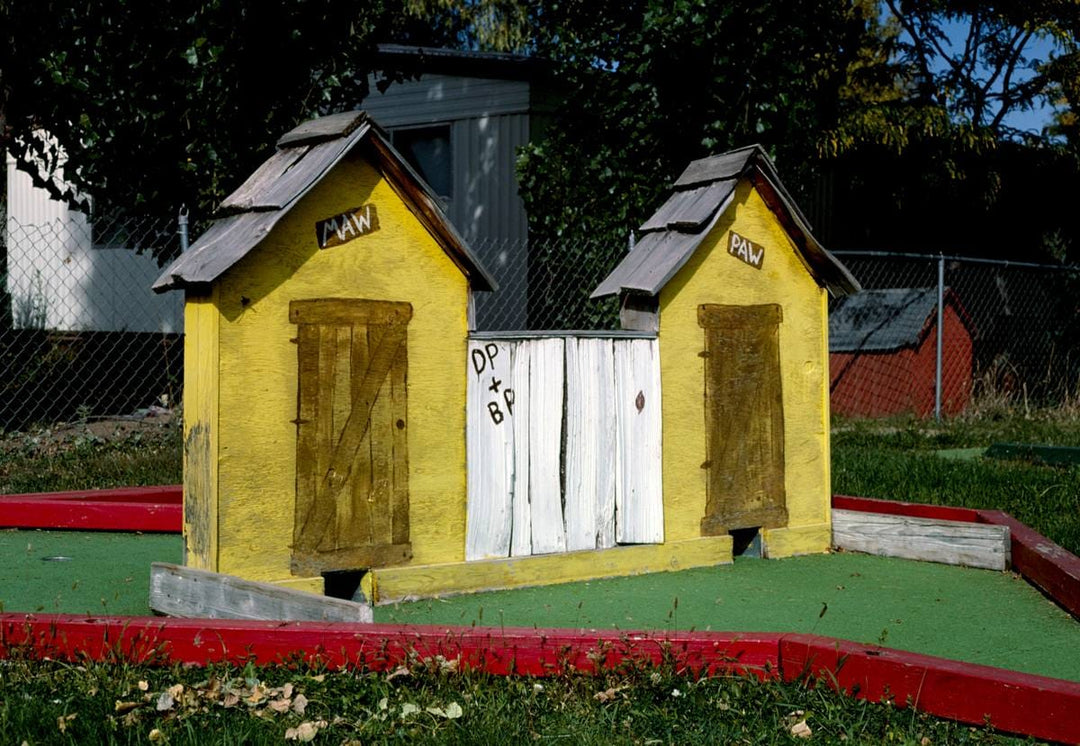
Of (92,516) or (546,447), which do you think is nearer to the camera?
(546,447)

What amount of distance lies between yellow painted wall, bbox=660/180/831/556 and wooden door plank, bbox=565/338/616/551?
32 cm

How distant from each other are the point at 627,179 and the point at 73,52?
520 centimetres

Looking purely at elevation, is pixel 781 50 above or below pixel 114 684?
above

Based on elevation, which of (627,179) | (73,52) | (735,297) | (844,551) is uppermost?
(73,52)

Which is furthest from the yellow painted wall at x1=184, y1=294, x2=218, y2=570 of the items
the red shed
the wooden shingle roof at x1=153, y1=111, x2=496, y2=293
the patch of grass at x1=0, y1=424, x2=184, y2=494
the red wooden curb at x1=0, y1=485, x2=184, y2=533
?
the red shed

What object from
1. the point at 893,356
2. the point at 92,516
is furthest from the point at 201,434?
the point at 893,356

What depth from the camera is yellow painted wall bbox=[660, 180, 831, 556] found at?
6043 mm

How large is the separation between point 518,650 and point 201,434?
1.68 metres

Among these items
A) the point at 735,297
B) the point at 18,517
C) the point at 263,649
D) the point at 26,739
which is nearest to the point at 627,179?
the point at 735,297

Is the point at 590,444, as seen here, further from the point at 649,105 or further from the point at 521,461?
the point at 649,105

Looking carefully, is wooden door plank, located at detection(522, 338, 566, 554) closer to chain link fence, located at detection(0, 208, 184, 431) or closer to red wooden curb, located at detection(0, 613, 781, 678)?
red wooden curb, located at detection(0, 613, 781, 678)

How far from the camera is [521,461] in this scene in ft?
18.4

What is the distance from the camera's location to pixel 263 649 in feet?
13.3

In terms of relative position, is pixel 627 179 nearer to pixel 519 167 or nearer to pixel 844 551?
pixel 519 167
